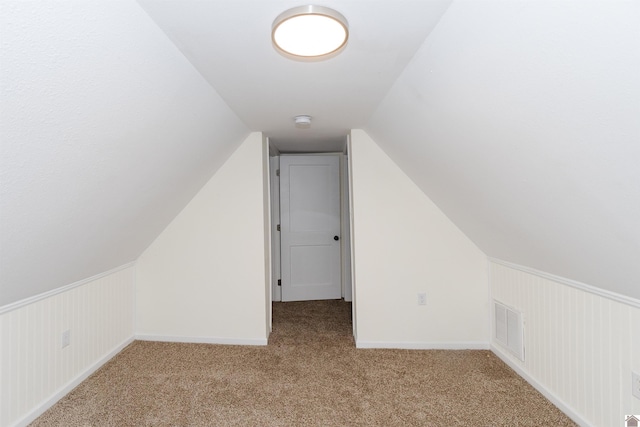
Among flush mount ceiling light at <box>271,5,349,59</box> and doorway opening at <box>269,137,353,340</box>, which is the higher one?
flush mount ceiling light at <box>271,5,349,59</box>

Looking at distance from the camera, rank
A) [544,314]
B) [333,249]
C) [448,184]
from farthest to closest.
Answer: [333,249]
[448,184]
[544,314]

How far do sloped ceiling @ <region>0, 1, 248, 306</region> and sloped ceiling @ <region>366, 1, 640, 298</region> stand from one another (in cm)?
118

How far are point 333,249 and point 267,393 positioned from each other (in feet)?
7.63

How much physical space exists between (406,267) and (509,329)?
36.1 inches

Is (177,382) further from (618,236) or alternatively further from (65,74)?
(618,236)

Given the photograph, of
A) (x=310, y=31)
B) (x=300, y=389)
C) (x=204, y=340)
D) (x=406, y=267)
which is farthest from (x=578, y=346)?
(x=204, y=340)

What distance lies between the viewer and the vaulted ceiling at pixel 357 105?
94 centimetres

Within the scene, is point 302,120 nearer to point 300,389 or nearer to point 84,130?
point 84,130

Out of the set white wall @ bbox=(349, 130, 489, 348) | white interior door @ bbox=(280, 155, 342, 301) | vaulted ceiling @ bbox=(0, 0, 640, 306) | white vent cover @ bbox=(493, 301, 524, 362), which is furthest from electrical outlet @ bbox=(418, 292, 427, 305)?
white interior door @ bbox=(280, 155, 342, 301)

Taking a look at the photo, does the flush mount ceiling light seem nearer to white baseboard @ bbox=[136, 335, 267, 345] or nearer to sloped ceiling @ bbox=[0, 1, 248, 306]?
sloped ceiling @ bbox=[0, 1, 248, 306]

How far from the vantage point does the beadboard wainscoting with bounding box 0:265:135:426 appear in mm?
1825

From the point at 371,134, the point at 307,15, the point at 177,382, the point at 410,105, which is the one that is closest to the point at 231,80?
the point at 307,15

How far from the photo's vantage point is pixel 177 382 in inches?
93.0

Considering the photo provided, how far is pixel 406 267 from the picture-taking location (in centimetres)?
291
